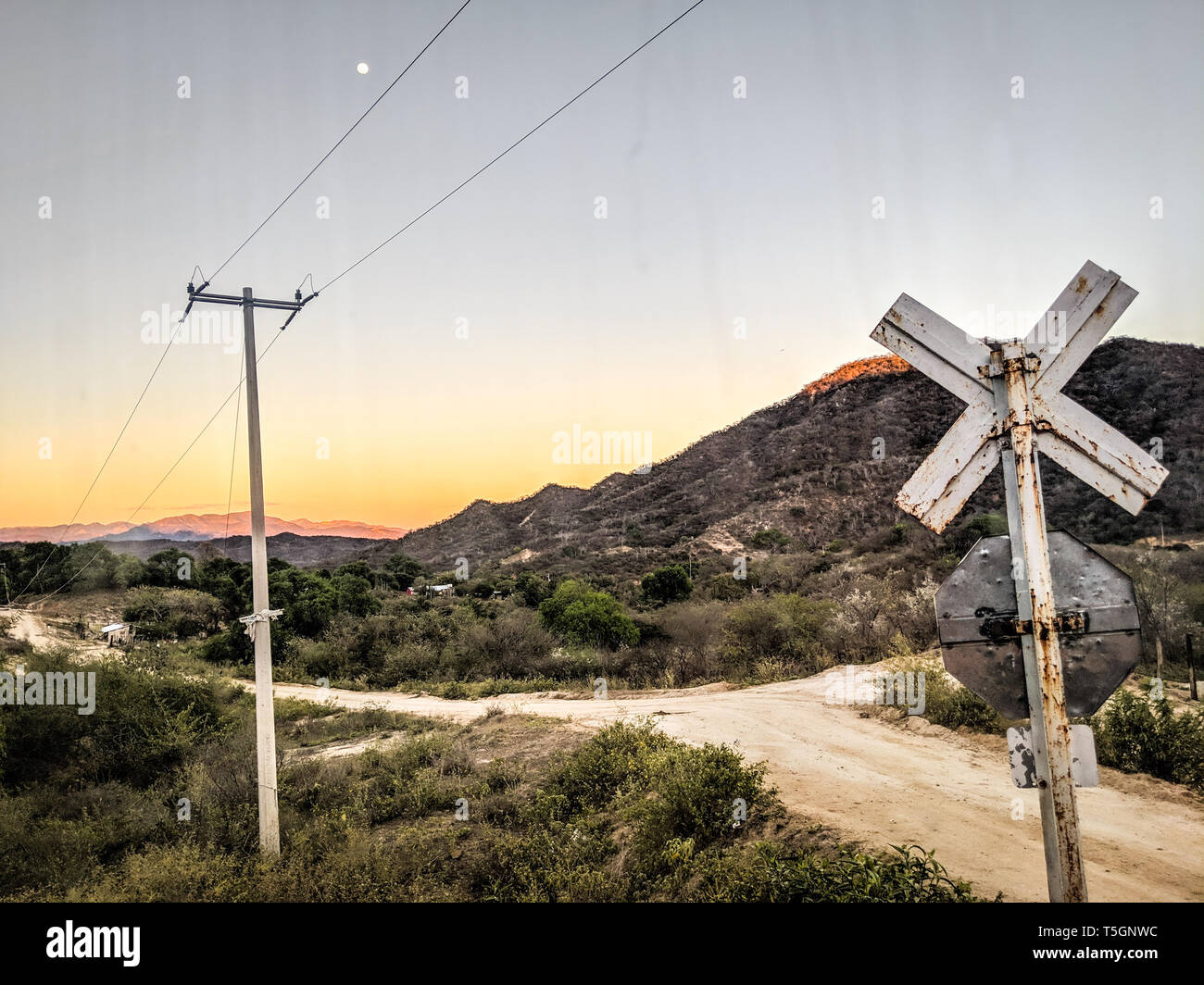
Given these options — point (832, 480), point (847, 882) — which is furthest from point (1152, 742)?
point (832, 480)

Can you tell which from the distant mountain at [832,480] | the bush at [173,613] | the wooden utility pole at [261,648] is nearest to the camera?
the wooden utility pole at [261,648]

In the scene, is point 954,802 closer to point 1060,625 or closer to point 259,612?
point 1060,625

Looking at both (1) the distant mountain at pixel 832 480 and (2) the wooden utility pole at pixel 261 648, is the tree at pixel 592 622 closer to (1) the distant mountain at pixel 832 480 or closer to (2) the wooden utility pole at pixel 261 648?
(2) the wooden utility pole at pixel 261 648

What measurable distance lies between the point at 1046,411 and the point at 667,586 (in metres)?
28.1

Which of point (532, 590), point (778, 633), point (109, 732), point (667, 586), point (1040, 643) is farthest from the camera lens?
point (532, 590)

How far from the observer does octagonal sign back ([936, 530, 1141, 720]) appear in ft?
10.9

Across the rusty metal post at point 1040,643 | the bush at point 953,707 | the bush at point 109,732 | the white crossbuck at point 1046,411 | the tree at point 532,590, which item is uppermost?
the white crossbuck at point 1046,411

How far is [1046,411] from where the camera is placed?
3.51 meters

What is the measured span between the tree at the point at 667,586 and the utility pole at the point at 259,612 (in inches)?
867

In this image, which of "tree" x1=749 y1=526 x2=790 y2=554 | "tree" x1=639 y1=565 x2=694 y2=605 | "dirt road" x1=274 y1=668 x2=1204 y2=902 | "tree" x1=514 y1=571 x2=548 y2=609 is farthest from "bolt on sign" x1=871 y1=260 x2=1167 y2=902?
"tree" x1=749 y1=526 x2=790 y2=554

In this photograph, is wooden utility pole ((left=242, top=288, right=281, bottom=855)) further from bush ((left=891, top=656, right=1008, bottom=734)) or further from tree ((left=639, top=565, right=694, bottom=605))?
tree ((left=639, top=565, right=694, bottom=605))

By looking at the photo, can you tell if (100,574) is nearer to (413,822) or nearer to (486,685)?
(486,685)

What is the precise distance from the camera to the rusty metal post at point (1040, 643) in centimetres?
329

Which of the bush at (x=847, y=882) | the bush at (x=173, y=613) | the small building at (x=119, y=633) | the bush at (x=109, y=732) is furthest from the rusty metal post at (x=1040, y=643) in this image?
the bush at (x=173, y=613)
